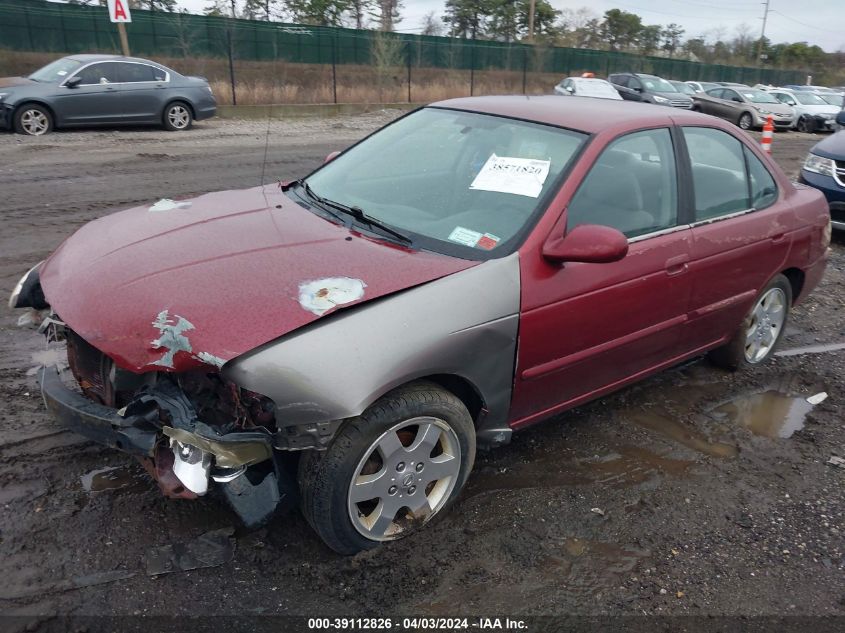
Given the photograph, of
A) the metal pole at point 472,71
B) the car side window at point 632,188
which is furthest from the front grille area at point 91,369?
the metal pole at point 472,71

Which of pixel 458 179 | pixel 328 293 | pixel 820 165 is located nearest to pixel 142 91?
pixel 820 165

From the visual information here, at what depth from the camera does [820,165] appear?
8570mm

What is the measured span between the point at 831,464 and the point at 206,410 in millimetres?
3282

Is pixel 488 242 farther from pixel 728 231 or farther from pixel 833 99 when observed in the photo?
pixel 833 99

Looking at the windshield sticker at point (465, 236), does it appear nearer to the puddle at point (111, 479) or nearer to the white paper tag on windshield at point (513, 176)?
the white paper tag on windshield at point (513, 176)

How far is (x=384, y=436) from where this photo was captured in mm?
2703

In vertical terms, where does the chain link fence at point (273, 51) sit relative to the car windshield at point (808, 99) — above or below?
above

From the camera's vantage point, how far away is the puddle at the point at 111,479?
124 inches

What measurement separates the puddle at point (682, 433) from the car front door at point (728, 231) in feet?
1.56

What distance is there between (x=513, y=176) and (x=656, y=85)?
24.7m

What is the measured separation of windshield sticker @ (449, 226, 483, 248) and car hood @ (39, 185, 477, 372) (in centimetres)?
16

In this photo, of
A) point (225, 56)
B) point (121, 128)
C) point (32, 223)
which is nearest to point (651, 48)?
point (225, 56)

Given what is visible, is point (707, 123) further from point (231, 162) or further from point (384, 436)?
point (231, 162)

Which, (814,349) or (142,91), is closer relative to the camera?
(814,349)
